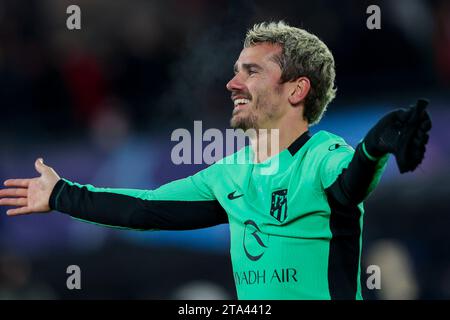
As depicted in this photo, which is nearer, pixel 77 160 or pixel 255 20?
pixel 255 20

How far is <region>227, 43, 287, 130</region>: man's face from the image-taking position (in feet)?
13.0

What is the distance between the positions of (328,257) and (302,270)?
0.41ft

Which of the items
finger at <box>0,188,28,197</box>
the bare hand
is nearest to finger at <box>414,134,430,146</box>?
the bare hand

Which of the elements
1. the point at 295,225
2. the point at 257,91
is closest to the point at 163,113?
A: the point at 257,91

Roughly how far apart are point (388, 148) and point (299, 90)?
3.90ft

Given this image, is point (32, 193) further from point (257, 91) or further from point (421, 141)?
point (421, 141)

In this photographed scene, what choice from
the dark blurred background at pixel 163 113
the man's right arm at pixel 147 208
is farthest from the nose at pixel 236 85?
the dark blurred background at pixel 163 113

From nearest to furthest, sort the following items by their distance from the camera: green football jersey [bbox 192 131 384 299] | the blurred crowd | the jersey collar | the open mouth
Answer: green football jersey [bbox 192 131 384 299] → the jersey collar → the open mouth → the blurred crowd

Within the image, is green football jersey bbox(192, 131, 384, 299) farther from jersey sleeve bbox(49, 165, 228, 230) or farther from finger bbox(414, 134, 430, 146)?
finger bbox(414, 134, 430, 146)

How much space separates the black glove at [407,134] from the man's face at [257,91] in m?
1.06

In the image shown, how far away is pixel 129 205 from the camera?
408 centimetres

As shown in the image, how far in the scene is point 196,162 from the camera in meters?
7.20

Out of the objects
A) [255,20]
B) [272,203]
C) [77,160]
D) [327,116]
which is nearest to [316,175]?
[272,203]

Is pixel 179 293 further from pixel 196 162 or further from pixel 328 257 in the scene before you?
pixel 328 257
